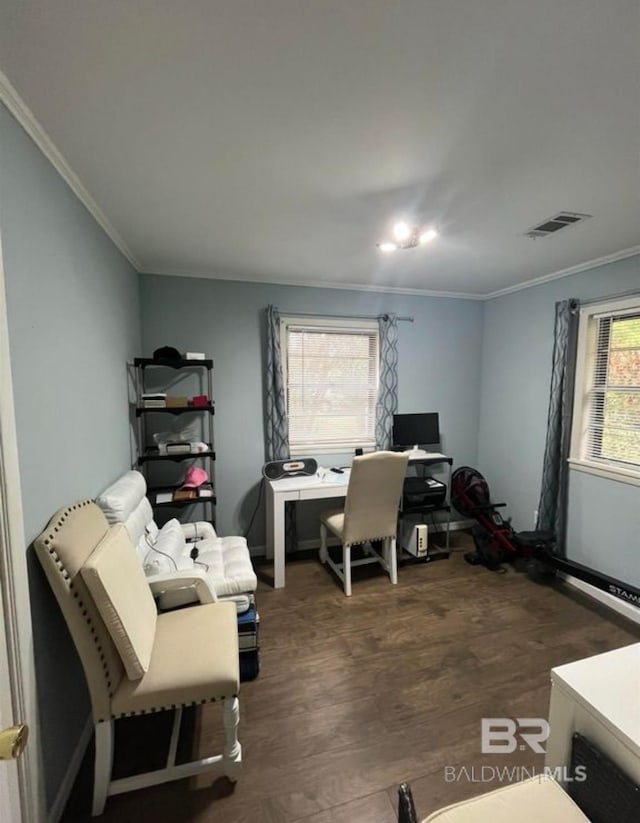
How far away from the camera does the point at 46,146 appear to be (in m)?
1.36

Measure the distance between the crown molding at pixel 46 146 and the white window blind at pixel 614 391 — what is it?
3392 millimetres

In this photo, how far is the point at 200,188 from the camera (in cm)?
171

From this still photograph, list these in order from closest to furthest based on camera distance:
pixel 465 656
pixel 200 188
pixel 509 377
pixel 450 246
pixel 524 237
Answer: pixel 200 188
pixel 465 656
pixel 524 237
pixel 450 246
pixel 509 377

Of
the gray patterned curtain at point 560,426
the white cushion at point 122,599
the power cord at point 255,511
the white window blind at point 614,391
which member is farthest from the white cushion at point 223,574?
the white window blind at point 614,391

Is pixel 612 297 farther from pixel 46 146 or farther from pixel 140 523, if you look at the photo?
pixel 140 523

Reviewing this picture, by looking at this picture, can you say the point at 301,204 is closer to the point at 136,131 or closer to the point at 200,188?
the point at 200,188

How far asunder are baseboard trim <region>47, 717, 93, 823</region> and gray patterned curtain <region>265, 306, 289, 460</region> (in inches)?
79.9

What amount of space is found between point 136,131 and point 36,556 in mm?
1563

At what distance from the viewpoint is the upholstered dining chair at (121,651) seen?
1206 millimetres

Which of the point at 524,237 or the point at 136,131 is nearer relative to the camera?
the point at 136,131

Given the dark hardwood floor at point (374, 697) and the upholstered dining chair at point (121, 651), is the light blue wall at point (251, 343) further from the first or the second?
the upholstered dining chair at point (121, 651)

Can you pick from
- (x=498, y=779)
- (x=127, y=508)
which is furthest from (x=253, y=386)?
(x=498, y=779)

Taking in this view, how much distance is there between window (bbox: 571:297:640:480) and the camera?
2.53m

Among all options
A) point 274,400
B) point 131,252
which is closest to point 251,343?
point 274,400
